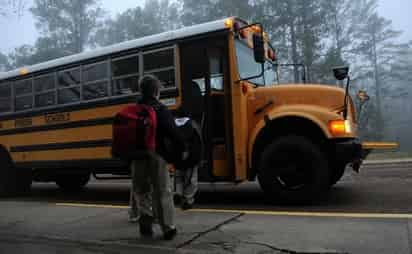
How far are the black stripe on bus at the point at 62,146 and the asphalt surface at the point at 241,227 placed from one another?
1123 millimetres

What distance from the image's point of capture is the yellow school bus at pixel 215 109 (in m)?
5.73

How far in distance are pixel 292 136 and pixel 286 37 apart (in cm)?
2226

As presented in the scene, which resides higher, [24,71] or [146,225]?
[24,71]

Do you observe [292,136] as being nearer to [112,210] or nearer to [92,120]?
[112,210]

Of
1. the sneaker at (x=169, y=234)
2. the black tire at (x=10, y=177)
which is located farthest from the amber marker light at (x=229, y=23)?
the black tire at (x=10, y=177)

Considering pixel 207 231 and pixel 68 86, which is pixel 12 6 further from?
pixel 207 231

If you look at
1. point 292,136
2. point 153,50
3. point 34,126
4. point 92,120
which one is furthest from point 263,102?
point 34,126

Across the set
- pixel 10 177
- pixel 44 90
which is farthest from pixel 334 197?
pixel 10 177

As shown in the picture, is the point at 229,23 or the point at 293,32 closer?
the point at 229,23

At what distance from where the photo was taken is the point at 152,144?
4.13m

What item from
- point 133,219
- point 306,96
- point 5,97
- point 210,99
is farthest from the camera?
point 5,97

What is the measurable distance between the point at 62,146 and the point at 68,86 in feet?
3.58

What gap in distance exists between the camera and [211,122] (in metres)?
6.33

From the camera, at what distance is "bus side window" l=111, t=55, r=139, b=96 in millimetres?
6910
